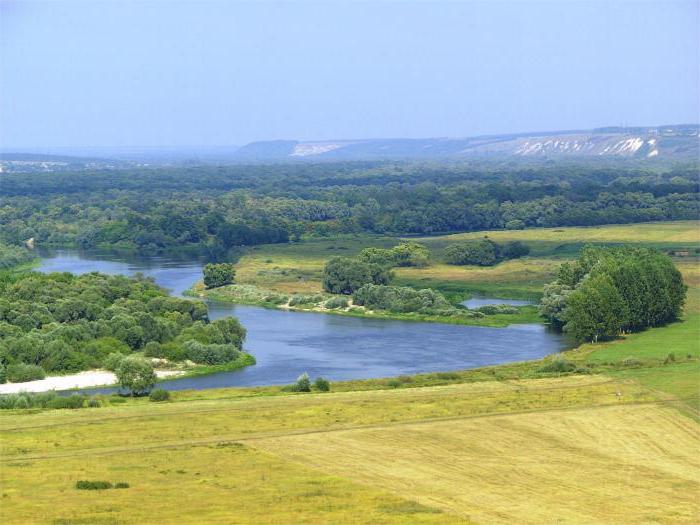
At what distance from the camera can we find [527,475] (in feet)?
106

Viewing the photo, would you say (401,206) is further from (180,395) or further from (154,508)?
(154,508)

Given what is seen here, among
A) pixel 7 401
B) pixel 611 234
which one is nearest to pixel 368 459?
pixel 7 401

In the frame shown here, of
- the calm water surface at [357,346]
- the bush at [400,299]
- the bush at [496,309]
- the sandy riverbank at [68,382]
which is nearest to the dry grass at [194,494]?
the sandy riverbank at [68,382]

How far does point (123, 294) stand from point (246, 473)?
3941 centimetres

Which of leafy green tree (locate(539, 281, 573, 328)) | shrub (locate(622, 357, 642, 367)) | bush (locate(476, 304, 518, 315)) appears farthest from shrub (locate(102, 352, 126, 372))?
bush (locate(476, 304, 518, 315))

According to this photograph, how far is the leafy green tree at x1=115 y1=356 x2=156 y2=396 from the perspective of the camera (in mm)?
A: 49062

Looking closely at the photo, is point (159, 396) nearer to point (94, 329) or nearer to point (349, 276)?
point (94, 329)

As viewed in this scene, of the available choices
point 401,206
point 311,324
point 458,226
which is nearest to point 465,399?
point 311,324

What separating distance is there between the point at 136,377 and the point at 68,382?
15.5ft

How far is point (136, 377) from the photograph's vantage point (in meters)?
49.2

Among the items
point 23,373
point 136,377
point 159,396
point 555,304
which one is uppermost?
point 159,396

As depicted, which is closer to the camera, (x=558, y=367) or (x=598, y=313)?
(x=558, y=367)

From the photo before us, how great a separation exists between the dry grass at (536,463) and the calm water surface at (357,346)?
1566cm

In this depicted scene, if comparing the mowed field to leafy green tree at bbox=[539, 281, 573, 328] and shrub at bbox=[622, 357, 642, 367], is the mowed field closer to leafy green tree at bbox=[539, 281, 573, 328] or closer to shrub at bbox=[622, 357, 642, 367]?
shrub at bbox=[622, 357, 642, 367]
